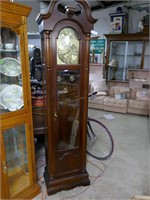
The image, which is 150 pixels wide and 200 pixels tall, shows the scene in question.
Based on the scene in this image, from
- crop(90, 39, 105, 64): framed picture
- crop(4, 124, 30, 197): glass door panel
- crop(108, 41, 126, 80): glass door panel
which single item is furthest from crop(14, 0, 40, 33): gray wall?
crop(4, 124, 30, 197): glass door panel

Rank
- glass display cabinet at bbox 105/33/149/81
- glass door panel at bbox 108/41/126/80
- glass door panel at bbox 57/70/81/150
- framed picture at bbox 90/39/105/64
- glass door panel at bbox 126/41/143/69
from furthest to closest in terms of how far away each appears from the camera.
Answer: framed picture at bbox 90/39/105/64, glass door panel at bbox 108/41/126/80, glass door panel at bbox 126/41/143/69, glass display cabinet at bbox 105/33/149/81, glass door panel at bbox 57/70/81/150

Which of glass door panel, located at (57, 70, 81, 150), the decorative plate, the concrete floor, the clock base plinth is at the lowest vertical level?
the concrete floor

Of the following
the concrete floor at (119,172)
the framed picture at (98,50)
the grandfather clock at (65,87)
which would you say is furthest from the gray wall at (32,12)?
the grandfather clock at (65,87)

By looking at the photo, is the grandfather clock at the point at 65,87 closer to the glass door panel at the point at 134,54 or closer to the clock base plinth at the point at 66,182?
the clock base plinth at the point at 66,182

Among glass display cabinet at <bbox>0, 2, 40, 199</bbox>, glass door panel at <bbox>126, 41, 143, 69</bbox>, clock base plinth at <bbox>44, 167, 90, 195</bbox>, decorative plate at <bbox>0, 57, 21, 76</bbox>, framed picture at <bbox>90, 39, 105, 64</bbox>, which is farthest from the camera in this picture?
framed picture at <bbox>90, 39, 105, 64</bbox>

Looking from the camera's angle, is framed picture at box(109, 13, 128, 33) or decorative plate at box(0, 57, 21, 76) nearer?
decorative plate at box(0, 57, 21, 76)

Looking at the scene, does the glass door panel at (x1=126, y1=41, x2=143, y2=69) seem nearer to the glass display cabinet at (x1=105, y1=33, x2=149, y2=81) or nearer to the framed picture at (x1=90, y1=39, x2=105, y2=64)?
the glass display cabinet at (x1=105, y1=33, x2=149, y2=81)

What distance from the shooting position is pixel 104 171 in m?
2.21

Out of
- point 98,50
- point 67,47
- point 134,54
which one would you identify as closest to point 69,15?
point 67,47

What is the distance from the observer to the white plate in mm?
1562

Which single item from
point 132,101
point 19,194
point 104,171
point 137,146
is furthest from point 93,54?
point 19,194

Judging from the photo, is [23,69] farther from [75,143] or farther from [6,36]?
[75,143]

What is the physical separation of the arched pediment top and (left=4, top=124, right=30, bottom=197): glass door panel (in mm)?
970

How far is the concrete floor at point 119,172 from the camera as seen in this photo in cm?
183
